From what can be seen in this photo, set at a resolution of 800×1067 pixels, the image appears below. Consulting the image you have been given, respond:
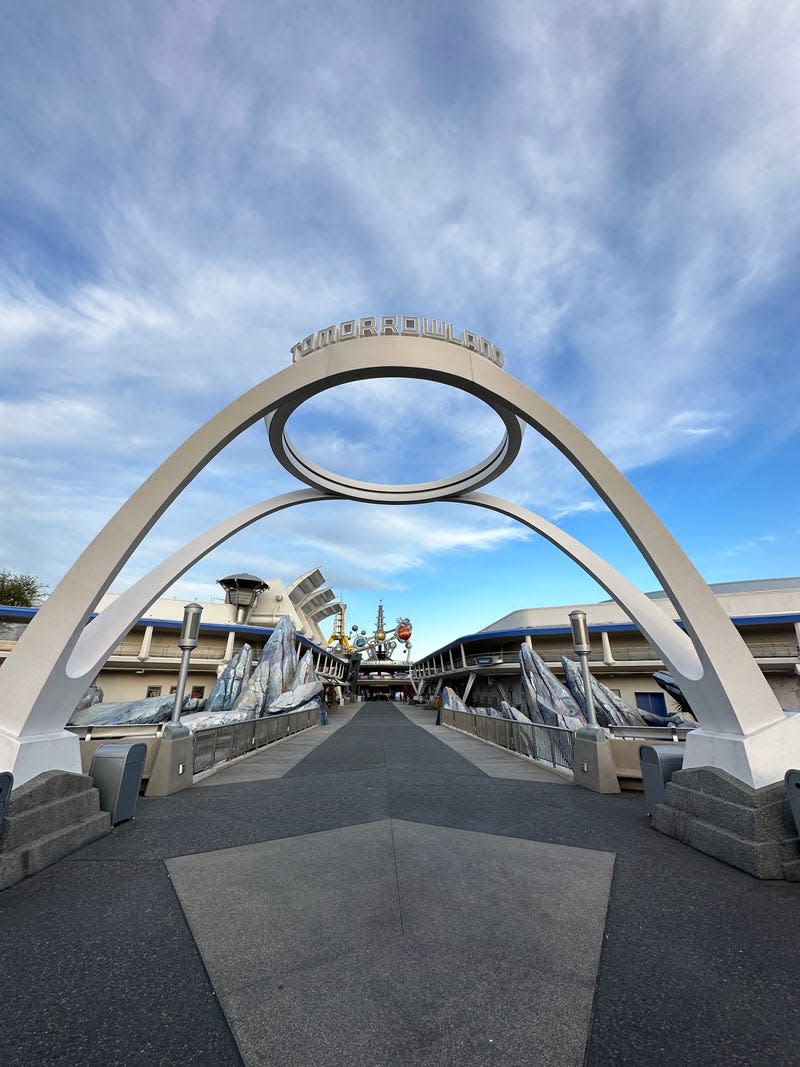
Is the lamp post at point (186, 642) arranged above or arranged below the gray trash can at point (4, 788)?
above

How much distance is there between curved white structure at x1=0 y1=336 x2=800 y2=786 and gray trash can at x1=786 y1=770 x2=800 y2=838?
0.66m

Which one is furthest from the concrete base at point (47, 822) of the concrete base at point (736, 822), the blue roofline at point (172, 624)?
Answer: the blue roofline at point (172, 624)

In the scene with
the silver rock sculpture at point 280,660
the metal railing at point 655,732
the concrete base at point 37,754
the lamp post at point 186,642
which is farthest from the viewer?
the silver rock sculpture at point 280,660

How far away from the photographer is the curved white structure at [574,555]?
20.1 ft

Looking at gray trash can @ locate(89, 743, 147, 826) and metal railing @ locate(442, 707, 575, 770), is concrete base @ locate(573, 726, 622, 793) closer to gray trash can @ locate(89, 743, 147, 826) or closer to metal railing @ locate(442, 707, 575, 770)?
metal railing @ locate(442, 707, 575, 770)

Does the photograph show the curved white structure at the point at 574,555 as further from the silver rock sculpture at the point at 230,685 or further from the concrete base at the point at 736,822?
the silver rock sculpture at the point at 230,685

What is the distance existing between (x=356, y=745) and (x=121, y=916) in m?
13.7

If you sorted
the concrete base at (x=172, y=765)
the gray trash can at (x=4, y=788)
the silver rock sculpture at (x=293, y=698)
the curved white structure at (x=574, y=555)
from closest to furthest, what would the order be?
1. the gray trash can at (x=4, y=788)
2. the curved white structure at (x=574, y=555)
3. the concrete base at (x=172, y=765)
4. the silver rock sculpture at (x=293, y=698)

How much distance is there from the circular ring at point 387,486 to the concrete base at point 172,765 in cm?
801

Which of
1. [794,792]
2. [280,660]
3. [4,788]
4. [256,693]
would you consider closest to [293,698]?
[256,693]

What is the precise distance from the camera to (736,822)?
17.4ft

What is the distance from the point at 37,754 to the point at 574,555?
1257cm

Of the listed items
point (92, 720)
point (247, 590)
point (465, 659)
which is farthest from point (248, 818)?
point (465, 659)

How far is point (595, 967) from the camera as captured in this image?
10.7 feet
